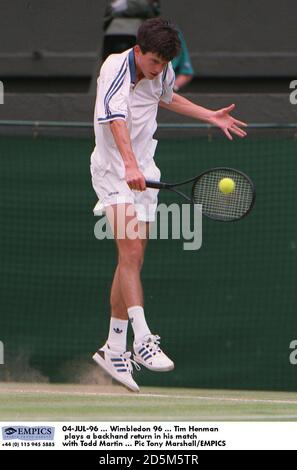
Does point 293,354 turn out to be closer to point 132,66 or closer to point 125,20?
point 125,20

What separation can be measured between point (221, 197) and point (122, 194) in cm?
59

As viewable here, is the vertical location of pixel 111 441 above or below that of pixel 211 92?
below

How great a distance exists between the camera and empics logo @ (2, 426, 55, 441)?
6.21 m

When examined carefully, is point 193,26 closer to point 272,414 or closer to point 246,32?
point 246,32

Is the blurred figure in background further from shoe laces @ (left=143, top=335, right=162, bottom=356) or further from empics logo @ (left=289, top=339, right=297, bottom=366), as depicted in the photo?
shoe laces @ (left=143, top=335, right=162, bottom=356)

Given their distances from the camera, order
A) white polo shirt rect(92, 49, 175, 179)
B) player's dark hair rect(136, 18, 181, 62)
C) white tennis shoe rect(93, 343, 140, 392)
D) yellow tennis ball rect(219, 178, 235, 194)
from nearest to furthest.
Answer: player's dark hair rect(136, 18, 181, 62) < white polo shirt rect(92, 49, 175, 179) < yellow tennis ball rect(219, 178, 235, 194) < white tennis shoe rect(93, 343, 140, 392)

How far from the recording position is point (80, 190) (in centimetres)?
1072

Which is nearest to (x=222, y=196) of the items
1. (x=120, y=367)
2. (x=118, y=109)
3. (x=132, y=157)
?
(x=132, y=157)

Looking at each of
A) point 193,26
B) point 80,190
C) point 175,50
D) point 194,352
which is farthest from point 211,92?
point 175,50

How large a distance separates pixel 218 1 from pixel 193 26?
0.32 m

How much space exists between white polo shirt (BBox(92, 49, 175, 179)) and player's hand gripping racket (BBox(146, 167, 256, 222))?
13.0 inches

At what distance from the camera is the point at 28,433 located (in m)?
6.21

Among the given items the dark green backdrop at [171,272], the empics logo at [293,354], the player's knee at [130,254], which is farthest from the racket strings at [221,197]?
the empics logo at [293,354]

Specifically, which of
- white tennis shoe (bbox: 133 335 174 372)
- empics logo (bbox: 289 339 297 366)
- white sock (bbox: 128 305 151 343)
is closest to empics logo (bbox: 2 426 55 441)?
white tennis shoe (bbox: 133 335 174 372)
